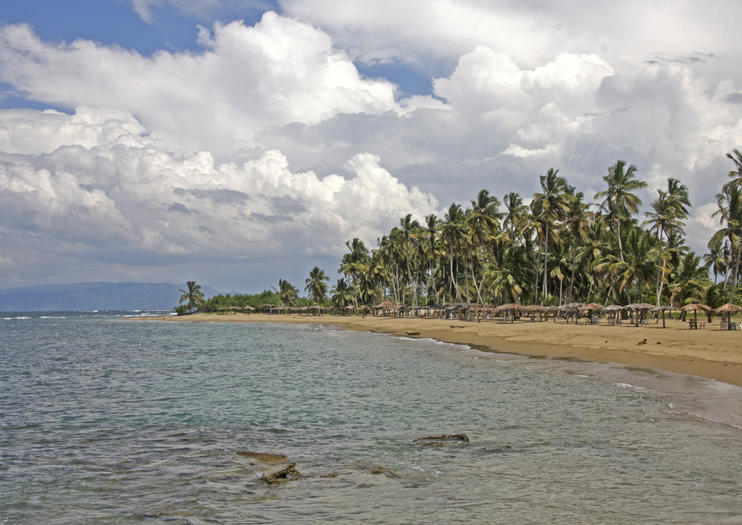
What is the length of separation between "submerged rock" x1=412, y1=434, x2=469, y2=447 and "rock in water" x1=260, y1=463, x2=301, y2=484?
331cm

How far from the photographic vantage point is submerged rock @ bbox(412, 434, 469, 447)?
12403 mm

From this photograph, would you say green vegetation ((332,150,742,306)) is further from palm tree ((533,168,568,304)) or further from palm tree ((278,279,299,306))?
palm tree ((278,279,299,306))

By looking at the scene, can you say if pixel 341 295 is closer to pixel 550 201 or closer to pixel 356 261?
pixel 356 261

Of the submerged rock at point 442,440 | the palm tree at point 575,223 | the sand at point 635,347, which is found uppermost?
the palm tree at point 575,223

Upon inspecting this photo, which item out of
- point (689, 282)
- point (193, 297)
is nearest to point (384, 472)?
point (689, 282)

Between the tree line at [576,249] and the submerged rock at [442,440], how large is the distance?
48.5 m

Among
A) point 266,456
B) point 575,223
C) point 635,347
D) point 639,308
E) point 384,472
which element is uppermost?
point 575,223

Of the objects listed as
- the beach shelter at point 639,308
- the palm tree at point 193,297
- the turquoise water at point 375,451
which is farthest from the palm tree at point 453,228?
the palm tree at point 193,297

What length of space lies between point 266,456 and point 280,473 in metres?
1.65

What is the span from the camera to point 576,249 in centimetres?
7094

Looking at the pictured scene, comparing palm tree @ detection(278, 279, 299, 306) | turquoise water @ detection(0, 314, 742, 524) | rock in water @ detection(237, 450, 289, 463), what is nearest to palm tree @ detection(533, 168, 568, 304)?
turquoise water @ detection(0, 314, 742, 524)

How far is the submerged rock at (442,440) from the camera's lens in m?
12.4

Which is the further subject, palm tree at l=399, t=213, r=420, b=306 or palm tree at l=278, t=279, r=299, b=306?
palm tree at l=278, t=279, r=299, b=306

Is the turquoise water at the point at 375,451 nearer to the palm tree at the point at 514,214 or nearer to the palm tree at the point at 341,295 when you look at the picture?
the palm tree at the point at 514,214
